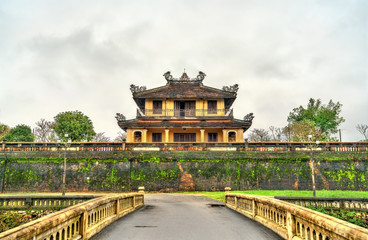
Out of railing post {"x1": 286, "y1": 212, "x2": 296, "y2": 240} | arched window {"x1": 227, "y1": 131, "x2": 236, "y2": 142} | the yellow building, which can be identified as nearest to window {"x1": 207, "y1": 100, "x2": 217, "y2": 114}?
the yellow building

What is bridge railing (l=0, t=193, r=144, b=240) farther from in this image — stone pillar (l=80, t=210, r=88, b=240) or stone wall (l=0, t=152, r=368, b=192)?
stone wall (l=0, t=152, r=368, b=192)

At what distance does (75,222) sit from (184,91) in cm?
2909

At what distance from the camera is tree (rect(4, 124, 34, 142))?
42000 millimetres

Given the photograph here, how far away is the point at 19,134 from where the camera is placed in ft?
140

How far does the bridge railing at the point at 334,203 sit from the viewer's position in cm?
1313

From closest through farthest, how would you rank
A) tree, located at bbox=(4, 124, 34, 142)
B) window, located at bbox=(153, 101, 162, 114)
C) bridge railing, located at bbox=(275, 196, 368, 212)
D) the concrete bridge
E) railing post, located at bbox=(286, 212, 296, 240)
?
the concrete bridge → railing post, located at bbox=(286, 212, 296, 240) → bridge railing, located at bbox=(275, 196, 368, 212) → window, located at bbox=(153, 101, 162, 114) → tree, located at bbox=(4, 124, 34, 142)

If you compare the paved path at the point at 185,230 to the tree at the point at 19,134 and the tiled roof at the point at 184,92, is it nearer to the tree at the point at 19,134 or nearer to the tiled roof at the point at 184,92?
the tiled roof at the point at 184,92

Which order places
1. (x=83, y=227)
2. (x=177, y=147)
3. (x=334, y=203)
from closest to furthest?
(x=83, y=227), (x=334, y=203), (x=177, y=147)

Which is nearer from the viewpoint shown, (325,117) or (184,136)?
(184,136)

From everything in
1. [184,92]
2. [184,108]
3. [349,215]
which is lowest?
[349,215]

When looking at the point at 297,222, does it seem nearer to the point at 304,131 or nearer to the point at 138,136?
the point at 138,136

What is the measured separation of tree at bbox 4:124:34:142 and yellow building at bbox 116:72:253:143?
1930 centimetres

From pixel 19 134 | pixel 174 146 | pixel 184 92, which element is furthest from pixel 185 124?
pixel 19 134

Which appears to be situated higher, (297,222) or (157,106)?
(157,106)
